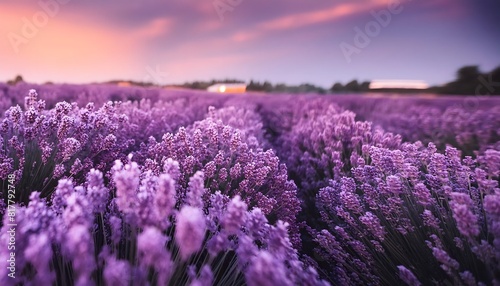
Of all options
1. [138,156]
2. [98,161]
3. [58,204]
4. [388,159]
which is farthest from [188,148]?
[388,159]

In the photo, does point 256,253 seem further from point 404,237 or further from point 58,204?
point 404,237

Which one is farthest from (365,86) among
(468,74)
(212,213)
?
(212,213)

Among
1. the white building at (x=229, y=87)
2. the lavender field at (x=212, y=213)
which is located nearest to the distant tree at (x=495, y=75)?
the white building at (x=229, y=87)

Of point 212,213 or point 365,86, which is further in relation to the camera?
point 365,86

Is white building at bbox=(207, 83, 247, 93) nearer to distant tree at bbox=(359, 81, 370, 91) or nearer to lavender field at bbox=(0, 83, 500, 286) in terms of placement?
distant tree at bbox=(359, 81, 370, 91)

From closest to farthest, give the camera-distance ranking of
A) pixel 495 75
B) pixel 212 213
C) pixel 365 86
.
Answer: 1. pixel 212 213
2. pixel 495 75
3. pixel 365 86

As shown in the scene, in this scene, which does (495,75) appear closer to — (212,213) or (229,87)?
(229,87)

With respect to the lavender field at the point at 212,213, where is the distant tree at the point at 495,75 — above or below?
above

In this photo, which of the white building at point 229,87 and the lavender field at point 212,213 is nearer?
the lavender field at point 212,213

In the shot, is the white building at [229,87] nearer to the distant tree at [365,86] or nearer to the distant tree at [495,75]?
the distant tree at [365,86]

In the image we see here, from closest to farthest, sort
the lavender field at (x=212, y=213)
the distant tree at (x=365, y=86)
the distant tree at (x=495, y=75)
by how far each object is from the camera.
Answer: the lavender field at (x=212, y=213)
the distant tree at (x=495, y=75)
the distant tree at (x=365, y=86)

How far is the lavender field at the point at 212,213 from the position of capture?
3.65ft

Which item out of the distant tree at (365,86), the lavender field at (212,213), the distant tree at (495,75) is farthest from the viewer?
the distant tree at (365,86)

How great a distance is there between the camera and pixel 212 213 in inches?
63.1
